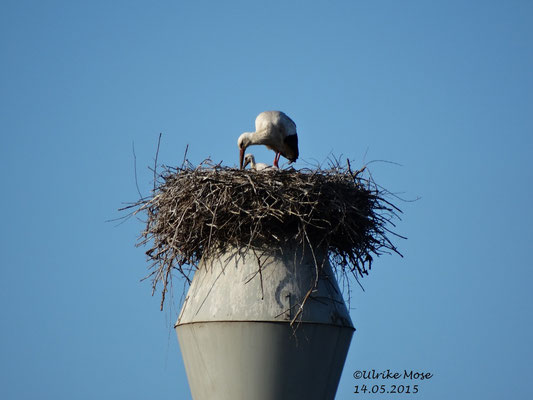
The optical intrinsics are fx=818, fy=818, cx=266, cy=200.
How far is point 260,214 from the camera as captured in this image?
29.3 ft

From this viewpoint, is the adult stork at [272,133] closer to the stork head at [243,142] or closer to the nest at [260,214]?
the stork head at [243,142]

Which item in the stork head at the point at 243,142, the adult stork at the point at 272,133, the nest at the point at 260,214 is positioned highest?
the adult stork at the point at 272,133

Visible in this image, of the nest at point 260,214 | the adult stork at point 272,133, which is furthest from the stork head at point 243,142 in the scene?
the nest at point 260,214

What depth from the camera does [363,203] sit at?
9.82 metres

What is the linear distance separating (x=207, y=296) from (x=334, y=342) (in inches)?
59.9

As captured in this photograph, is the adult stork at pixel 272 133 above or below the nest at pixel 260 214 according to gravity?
above

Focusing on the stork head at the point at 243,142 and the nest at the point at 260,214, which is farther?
the stork head at the point at 243,142

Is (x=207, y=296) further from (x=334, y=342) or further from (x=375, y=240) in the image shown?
(x=375, y=240)

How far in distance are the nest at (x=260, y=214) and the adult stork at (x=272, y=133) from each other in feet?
12.5

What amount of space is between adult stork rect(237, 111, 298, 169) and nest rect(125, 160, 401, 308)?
3.82 meters

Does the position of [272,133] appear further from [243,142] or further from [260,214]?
[260,214]

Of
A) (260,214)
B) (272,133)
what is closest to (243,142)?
(272,133)

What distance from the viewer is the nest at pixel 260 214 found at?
902 cm

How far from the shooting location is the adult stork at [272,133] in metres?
13.6
